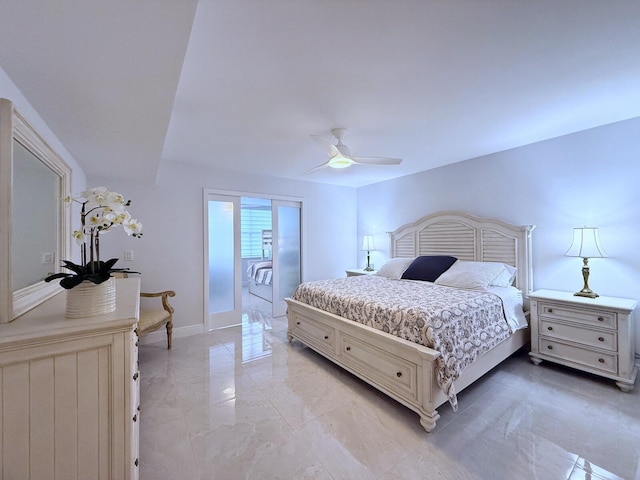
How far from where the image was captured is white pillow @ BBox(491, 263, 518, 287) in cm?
299

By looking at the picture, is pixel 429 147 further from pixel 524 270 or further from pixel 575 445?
pixel 575 445

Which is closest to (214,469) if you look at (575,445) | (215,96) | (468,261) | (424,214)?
(575,445)

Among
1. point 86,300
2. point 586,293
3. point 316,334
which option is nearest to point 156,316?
point 316,334

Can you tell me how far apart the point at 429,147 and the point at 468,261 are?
1592mm

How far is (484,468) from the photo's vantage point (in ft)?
4.93

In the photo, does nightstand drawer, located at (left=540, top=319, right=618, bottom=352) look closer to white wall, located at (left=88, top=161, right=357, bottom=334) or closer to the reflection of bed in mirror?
white wall, located at (left=88, top=161, right=357, bottom=334)

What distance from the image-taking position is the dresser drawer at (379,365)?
193 cm

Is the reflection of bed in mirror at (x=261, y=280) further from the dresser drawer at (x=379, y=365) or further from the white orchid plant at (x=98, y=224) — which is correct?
the white orchid plant at (x=98, y=224)

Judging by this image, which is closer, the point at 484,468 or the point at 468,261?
the point at 484,468

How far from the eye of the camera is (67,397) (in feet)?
3.31

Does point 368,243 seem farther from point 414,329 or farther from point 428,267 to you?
point 414,329

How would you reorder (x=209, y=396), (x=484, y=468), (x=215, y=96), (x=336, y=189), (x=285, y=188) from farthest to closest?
(x=336, y=189)
(x=285, y=188)
(x=209, y=396)
(x=215, y=96)
(x=484, y=468)

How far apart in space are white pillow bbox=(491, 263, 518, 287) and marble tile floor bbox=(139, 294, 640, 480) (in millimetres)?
822

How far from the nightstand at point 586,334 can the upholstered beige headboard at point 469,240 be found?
0.49 meters
